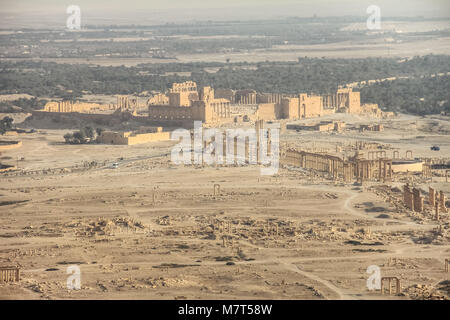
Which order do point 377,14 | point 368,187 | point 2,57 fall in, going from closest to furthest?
1. point 368,187
2. point 2,57
3. point 377,14

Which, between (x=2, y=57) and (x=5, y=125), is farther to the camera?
(x=2, y=57)

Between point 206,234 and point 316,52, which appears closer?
point 206,234

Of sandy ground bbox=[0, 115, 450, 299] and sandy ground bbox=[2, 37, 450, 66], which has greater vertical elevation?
sandy ground bbox=[2, 37, 450, 66]

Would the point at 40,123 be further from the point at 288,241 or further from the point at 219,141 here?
the point at 288,241

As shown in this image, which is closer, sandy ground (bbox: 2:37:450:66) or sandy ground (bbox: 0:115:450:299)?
sandy ground (bbox: 0:115:450:299)

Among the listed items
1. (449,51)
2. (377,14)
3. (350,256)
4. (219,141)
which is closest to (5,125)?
(219,141)

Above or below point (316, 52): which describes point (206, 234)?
below

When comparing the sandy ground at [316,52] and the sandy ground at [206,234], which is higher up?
the sandy ground at [316,52]

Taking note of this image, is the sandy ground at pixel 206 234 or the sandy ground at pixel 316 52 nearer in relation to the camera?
the sandy ground at pixel 206 234
